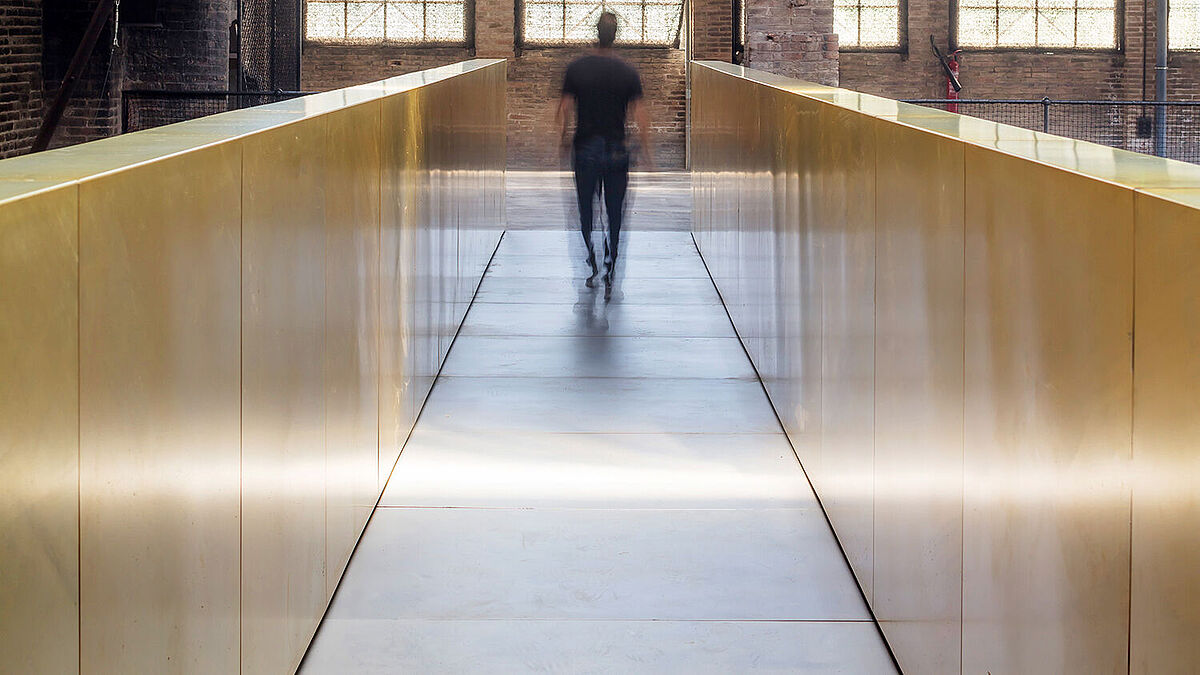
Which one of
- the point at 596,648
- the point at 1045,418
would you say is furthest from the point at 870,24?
the point at 1045,418

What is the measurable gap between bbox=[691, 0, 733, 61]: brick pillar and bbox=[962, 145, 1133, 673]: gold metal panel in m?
17.1

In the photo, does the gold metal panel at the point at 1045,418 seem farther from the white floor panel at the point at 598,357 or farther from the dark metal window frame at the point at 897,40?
the dark metal window frame at the point at 897,40

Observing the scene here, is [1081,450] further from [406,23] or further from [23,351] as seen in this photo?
[406,23]

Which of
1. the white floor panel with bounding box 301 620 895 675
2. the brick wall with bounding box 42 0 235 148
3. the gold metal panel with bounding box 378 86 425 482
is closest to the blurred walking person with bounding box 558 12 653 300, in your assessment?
the gold metal panel with bounding box 378 86 425 482

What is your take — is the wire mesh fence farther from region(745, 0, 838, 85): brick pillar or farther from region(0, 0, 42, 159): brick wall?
region(745, 0, 838, 85): brick pillar

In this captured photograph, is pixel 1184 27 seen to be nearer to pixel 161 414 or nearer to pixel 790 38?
pixel 790 38

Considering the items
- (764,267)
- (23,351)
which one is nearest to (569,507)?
(764,267)

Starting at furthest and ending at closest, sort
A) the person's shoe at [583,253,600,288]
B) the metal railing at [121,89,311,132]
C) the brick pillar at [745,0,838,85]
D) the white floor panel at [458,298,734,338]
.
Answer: the brick pillar at [745,0,838,85] → the metal railing at [121,89,311,132] → the person's shoe at [583,253,600,288] → the white floor panel at [458,298,734,338]

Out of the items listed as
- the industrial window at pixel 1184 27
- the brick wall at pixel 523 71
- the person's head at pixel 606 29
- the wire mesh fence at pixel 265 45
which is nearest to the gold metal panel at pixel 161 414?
the person's head at pixel 606 29

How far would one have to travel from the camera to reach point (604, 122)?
28.1 feet

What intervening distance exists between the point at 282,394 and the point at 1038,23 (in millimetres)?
20805

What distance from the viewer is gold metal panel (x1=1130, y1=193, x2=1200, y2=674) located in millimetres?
1668

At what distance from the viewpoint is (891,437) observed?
3.50 m

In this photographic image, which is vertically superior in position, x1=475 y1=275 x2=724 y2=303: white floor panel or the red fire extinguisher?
the red fire extinguisher
